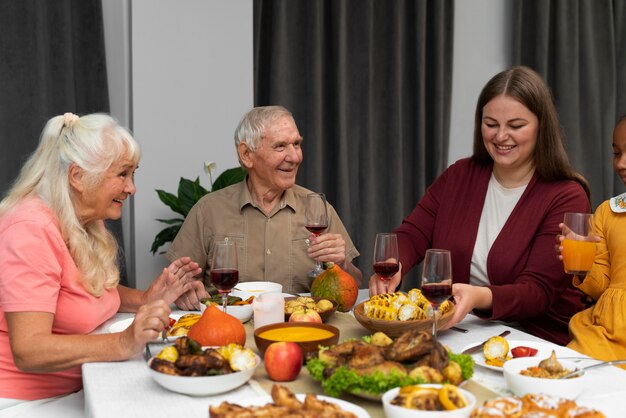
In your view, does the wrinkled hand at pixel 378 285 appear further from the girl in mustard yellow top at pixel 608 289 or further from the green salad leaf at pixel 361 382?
the green salad leaf at pixel 361 382

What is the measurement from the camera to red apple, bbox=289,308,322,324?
65.1 inches

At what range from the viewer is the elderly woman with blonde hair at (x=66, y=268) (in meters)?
1.54

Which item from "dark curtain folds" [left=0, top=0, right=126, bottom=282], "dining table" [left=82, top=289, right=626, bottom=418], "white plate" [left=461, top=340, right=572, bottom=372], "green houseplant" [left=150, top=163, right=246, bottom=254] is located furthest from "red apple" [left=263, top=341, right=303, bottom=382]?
"dark curtain folds" [left=0, top=0, right=126, bottom=282]

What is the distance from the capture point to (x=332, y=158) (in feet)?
13.3

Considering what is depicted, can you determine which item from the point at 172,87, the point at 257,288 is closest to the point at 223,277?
the point at 257,288

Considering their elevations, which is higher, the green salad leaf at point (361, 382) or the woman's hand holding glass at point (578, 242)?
the woman's hand holding glass at point (578, 242)

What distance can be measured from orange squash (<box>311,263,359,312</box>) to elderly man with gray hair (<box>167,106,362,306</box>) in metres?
0.51

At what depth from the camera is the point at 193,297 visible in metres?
2.05

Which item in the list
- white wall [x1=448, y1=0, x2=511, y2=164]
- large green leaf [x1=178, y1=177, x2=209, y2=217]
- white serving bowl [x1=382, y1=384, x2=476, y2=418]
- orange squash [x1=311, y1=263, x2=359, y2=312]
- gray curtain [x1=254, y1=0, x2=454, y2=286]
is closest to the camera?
white serving bowl [x1=382, y1=384, x2=476, y2=418]

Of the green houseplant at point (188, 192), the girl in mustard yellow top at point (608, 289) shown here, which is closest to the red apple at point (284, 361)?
the girl in mustard yellow top at point (608, 289)

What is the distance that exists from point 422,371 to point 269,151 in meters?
1.46

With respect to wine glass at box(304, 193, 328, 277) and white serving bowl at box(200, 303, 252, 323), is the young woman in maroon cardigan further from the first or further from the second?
white serving bowl at box(200, 303, 252, 323)

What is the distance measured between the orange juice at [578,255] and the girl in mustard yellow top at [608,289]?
23cm

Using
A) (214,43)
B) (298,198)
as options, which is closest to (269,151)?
(298,198)
